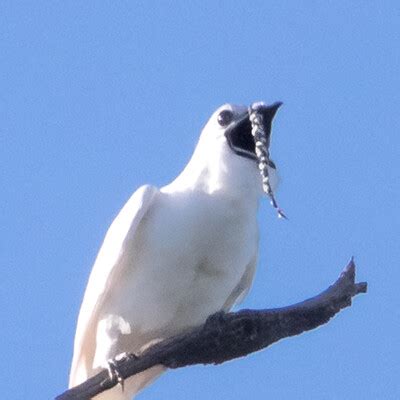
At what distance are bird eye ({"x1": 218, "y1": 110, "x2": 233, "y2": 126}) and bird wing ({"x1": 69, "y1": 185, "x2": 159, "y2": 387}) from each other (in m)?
0.62

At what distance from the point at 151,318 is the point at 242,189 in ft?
2.93

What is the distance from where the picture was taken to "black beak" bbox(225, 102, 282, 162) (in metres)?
8.01

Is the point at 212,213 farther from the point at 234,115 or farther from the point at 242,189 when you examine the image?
the point at 234,115

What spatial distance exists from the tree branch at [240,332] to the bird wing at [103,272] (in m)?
1.32

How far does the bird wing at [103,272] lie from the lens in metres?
7.77

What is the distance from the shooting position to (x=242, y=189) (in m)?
7.83

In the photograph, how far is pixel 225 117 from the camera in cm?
827

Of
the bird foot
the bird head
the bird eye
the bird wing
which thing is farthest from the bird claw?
the bird eye

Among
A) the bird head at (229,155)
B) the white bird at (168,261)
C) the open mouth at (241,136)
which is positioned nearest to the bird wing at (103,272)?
the white bird at (168,261)

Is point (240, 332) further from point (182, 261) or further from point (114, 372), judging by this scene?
point (182, 261)

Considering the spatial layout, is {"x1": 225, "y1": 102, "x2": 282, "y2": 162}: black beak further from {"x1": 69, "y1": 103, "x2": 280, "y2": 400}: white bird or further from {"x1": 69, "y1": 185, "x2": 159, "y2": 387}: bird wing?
{"x1": 69, "y1": 185, "x2": 159, "y2": 387}: bird wing

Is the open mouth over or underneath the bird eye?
underneath

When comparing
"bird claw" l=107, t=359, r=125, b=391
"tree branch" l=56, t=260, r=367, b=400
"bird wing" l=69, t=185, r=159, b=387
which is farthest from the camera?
"bird wing" l=69, t=185, r=159, b=387

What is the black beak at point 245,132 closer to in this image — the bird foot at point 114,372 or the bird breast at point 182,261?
the bird breast at point 182,261
